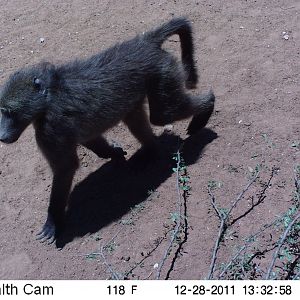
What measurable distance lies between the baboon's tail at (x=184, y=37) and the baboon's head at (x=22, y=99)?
3.32ft

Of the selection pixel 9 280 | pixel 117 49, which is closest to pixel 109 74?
pixel 117 49

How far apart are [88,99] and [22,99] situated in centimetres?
52

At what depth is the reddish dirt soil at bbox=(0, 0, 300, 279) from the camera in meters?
4.43

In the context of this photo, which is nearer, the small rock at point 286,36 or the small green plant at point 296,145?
the small green plant at point 296,145

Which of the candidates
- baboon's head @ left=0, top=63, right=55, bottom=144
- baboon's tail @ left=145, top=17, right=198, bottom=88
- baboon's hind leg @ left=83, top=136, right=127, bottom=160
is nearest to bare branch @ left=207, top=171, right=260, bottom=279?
Answer: baboon's hind leg @ left=83, top=136, right=127, bottom=160

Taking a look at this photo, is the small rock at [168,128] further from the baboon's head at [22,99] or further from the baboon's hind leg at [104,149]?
the baboon's head at [22,99]

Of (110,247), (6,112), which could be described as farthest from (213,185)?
(6,112)

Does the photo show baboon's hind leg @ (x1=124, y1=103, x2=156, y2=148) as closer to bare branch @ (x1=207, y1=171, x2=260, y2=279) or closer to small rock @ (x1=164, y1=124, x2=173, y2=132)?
small rock @ (x1=164, y1=124, x2=173, y2=132)

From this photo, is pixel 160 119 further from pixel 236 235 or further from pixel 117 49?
pixel 236 235

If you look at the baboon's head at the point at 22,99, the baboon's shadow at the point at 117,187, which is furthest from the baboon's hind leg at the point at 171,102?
the baboon's head at the point at 22,99

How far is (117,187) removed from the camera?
501 centimetres

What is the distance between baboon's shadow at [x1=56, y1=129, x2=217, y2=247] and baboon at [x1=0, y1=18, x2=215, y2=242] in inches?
7.9

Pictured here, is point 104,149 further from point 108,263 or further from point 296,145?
point 296,145

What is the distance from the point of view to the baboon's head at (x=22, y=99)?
13.9 ft
